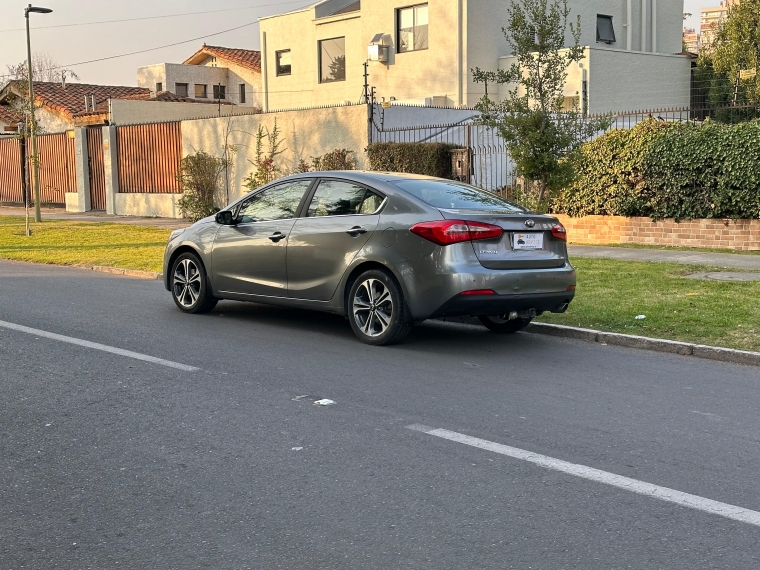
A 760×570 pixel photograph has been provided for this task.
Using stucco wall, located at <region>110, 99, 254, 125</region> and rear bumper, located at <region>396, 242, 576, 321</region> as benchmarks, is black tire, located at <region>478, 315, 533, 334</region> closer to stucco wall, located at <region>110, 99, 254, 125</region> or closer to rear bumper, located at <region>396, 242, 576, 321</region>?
rear bumper, located at <region>396, 242, 576, 321</region>

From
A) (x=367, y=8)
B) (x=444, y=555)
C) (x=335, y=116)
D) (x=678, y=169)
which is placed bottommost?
(x=444, y=555)

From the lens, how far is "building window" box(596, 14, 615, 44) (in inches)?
1431

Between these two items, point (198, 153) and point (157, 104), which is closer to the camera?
A: point (198, 153)

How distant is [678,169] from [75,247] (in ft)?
37.3

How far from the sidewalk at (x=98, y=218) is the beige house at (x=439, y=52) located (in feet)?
34.6

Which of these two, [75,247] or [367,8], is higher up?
[367,8]

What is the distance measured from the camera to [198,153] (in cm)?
2542

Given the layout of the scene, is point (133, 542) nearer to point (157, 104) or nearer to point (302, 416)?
point (302, 416)

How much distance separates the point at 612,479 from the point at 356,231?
4306mm

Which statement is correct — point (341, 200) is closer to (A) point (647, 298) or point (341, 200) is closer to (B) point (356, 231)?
(B) point (356, 231)

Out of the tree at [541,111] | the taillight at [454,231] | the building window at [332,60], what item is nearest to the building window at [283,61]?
the building window at [332,60]

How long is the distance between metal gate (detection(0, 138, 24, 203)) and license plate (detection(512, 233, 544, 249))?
30747 millimetres

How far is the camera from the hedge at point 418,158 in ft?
64.3

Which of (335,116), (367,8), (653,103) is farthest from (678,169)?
(367,8)
